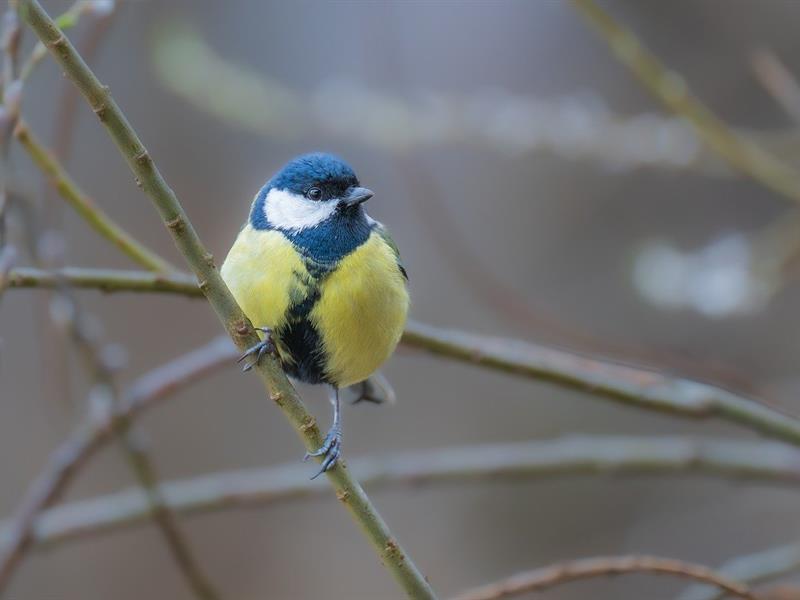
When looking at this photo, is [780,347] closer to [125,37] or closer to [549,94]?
[549,94]

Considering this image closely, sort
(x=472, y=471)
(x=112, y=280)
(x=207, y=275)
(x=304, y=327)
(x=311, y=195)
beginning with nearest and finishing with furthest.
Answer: (x=207, y=275) → (x=112, y=280) → (x=304, y=327) → (x=311, y=195) → (x=472, y=471)

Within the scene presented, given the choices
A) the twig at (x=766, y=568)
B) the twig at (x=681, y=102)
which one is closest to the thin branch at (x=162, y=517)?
the twig at (x=766, y=568)

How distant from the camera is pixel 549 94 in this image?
393 centimetres

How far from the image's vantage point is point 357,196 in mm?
1665

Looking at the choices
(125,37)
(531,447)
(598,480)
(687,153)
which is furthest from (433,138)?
(125,37)

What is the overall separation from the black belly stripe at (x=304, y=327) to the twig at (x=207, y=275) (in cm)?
28

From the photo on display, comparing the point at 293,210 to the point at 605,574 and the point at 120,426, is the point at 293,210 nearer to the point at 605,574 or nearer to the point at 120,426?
the point at 120,426

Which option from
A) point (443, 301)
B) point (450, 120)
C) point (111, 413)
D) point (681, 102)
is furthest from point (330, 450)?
point (443, 301)

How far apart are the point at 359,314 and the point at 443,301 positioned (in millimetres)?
2471

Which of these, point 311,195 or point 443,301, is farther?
point 443,301

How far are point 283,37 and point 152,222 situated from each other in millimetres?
1035

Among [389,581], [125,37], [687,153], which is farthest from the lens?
[125,37]

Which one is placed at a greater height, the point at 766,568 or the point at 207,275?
the point at 207,275

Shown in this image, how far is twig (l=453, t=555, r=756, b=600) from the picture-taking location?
1152mm
